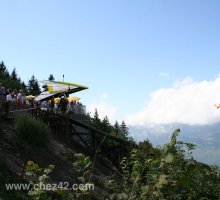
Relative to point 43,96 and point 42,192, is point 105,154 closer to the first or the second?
point 43,96

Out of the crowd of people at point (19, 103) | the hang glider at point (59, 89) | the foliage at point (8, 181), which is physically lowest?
the foliage at point (8, 181)

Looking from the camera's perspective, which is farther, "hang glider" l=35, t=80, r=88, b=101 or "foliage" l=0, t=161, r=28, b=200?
"hang glider" l=35, t=80, r=88, b=101

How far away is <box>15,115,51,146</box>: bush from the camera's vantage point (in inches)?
684

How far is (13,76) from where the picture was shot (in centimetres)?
10006

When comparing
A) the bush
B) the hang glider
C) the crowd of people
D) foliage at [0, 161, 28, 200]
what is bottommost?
foliage at [0, 161, 28, 200]

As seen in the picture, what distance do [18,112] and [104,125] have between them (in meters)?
37.2

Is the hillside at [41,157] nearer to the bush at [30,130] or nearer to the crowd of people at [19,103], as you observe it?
the bush at [30,130]

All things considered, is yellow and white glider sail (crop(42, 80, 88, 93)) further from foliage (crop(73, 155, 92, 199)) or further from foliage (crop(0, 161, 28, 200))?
foliage (crop(73, 155, 92, 199))

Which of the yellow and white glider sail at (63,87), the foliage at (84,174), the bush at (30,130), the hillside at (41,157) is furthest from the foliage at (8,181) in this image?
the yellow and white glider sail at (63,87)

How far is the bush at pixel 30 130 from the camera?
684 inches

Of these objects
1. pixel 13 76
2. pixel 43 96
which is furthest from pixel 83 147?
pixel 13 76

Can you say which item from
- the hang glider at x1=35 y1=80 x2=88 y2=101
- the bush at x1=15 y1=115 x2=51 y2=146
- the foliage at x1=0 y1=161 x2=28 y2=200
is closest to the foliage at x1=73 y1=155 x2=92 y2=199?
the foliage at x1=0 y1=161 x2=28 y2=200

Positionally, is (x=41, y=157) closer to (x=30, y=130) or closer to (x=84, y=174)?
(x=30, y=130)

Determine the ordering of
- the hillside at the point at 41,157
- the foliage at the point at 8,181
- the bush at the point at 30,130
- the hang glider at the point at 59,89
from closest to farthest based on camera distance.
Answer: the foliage at the point at 8,181
the hillside at the point at 41,157
the bush at the point at 30,130
the hang glider at the point at 59,89
